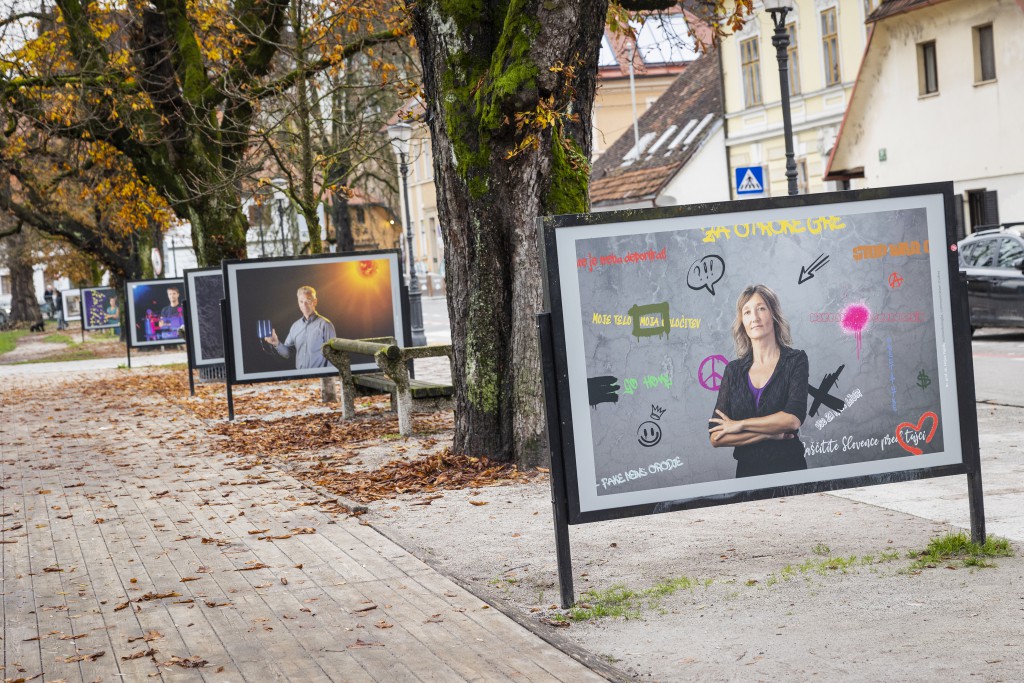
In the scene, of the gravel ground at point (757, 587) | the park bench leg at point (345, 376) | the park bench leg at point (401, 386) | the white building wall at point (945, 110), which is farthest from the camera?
the white building wall at point (945, 110)

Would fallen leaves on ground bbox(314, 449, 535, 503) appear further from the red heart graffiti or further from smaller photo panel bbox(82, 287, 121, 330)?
smaller photo panel bbox(82, 287, 121, 330)

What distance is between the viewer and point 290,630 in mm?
5871

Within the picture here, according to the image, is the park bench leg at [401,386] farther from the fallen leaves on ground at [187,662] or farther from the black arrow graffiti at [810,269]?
the fallen leaves on ground at [187,662]

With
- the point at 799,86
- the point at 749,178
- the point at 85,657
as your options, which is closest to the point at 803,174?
the point at 799,86

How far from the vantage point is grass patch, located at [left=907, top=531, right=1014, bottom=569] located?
20.3 feet

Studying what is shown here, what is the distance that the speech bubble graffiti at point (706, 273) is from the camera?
6047 millimetres

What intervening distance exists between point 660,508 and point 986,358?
514 inches

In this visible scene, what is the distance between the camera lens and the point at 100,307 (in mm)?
43281

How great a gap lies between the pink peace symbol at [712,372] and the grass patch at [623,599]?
0.92m

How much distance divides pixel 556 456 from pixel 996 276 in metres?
15.6

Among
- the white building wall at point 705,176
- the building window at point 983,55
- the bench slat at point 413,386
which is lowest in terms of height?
the bench slat at point 413,386

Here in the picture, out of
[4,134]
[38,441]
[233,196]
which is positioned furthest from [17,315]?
[38,441]

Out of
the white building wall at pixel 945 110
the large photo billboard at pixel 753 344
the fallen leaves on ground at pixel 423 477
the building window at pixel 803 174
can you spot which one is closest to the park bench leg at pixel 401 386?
the fallen leaves on ground at pixel 423 477

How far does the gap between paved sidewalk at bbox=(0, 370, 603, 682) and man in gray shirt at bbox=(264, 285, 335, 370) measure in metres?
3.58
